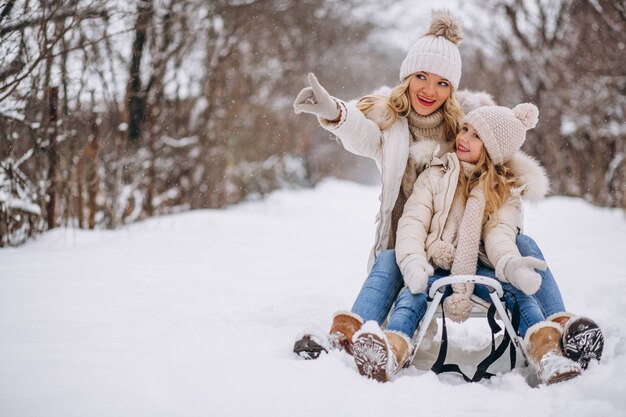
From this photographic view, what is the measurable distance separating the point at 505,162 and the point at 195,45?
19.3 feet

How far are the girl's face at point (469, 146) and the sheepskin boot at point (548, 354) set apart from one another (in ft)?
2.73

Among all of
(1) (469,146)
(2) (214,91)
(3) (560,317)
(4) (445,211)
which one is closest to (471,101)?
(1) (469,146)

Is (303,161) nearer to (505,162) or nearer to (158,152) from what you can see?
(158,152)

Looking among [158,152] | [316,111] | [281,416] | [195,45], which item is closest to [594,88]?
[195,45]

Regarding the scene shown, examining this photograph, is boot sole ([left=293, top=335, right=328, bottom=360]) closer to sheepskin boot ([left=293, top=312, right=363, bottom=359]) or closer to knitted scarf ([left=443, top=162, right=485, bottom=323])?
sheepskin boot ([left=293, top=312, right=363, bottom=359])

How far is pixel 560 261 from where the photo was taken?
4.90 meters

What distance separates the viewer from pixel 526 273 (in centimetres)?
210

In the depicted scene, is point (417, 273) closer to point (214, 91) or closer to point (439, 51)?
point (439, 51)

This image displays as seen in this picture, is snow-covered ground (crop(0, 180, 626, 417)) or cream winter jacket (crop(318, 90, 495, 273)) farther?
cream winter jacket (crop(318, 90, 495, 273))

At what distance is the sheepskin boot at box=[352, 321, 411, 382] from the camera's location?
75.0 inches

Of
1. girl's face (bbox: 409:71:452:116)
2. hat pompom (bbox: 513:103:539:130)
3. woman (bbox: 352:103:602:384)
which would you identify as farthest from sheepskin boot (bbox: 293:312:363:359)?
hat pompom (bbox: 513:103:539:130)

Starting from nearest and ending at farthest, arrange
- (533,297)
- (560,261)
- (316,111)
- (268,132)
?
(533,297), (316,111), (560,261), (268,132)

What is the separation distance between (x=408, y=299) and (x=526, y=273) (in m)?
0.47

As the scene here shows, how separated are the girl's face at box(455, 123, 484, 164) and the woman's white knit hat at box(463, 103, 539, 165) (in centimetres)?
3
